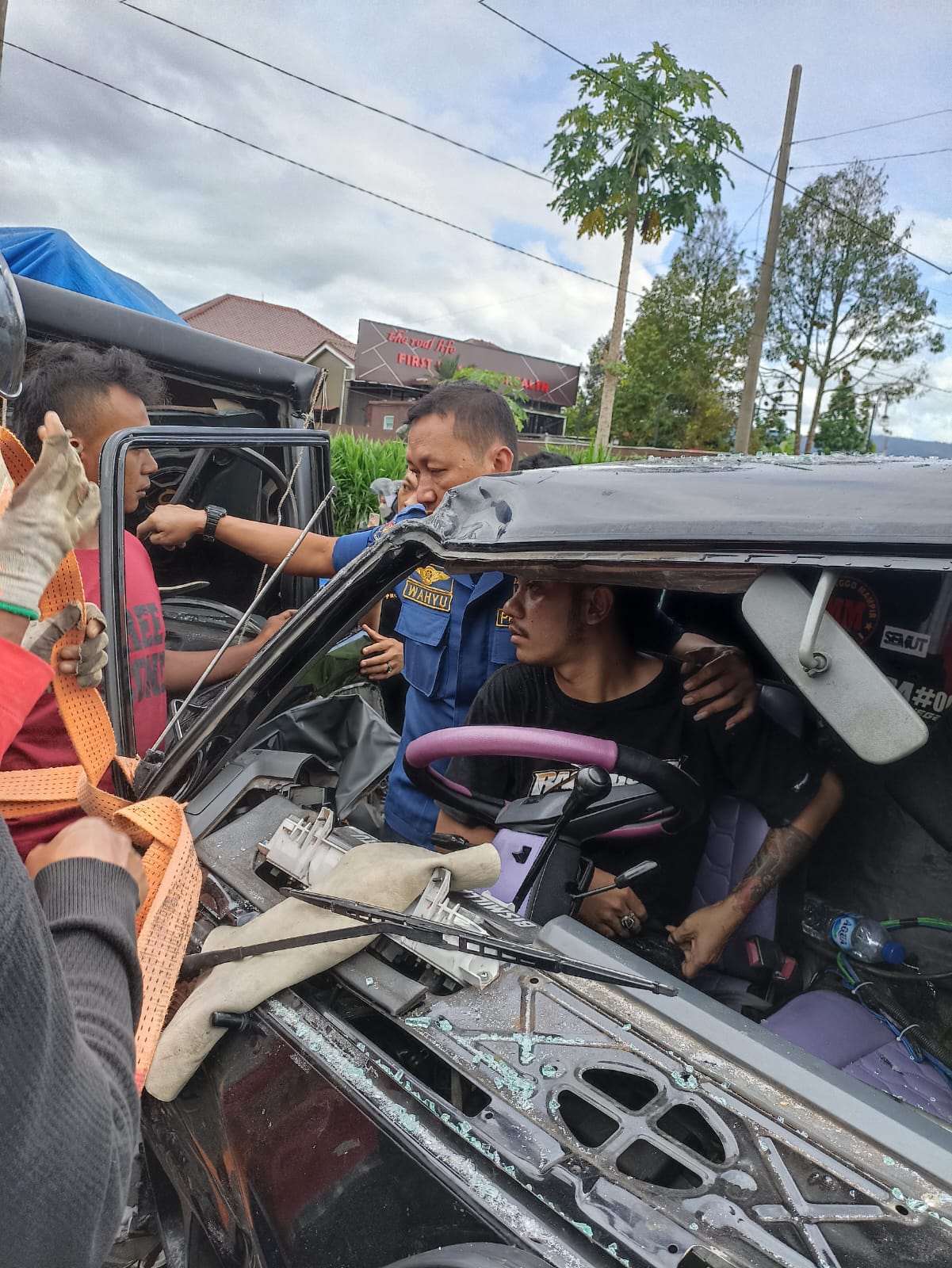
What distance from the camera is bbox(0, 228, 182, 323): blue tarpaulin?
660cm

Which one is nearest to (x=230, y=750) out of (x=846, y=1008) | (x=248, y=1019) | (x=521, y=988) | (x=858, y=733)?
(x=248, y=1019)

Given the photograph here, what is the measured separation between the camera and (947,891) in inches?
70.4

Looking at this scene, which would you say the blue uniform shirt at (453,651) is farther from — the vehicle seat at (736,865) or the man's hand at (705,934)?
the man's hand at (705,934)

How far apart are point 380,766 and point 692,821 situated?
918 millimetres

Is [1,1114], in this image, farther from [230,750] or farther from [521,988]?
[230,750]

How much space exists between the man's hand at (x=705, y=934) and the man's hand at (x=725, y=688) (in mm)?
423

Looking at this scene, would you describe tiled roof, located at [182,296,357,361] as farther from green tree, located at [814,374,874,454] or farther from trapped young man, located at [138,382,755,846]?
trapped young man, located at [138,382,755,846]

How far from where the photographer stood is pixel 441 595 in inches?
95.2

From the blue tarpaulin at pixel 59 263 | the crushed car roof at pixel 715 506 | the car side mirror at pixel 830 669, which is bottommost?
the car side mirror at pixel 830 669

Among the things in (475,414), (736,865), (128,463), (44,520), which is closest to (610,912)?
(736,865)

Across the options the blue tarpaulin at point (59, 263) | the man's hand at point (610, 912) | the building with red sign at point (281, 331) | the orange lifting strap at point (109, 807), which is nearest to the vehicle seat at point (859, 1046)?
the man's hand at point (610, 912)

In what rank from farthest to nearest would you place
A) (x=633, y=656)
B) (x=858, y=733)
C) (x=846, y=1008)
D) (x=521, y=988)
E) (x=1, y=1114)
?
(x=633, y=656) → (x=846, y=1008) → (x=521, y=988) → (x=858, y=733) → (x=1, y=1114)

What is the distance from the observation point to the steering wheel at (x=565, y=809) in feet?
5.06

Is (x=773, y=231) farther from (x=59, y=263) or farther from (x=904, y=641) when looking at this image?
(x=904, y=641)
